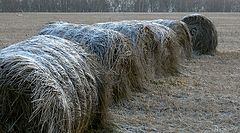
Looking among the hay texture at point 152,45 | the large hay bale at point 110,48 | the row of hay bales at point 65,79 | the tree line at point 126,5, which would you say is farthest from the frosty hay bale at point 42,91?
the tree line at point 126,5

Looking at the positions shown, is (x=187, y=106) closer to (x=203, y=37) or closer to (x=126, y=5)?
(x=203, y=37)

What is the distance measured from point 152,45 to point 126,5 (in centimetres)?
3933

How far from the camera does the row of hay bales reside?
5102mm

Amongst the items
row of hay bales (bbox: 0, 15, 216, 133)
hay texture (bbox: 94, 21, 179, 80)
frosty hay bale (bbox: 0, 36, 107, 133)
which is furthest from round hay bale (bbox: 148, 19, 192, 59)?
frosty hay bale (bbox: 0, 36, 107, 133)

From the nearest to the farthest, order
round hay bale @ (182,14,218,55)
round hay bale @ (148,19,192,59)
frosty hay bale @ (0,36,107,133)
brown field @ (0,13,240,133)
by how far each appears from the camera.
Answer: frosty hay bale @ (0,36,107,133), brown field @ (0,13,240,133), round hay bale @ (148,19,192,59), round hay bale @ (182,14,218,55)

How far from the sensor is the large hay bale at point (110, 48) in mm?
7961

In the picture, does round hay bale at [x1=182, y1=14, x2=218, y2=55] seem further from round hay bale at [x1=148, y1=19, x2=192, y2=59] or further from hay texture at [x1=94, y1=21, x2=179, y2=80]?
hay texture at [x1=94, y1=21, x2=179, y2=80]

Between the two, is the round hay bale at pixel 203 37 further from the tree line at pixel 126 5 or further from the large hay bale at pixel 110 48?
the tree line at pixel 126 5

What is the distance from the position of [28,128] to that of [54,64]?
0.84 m

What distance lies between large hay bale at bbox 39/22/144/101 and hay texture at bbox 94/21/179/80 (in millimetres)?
620

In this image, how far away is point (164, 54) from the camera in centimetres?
1118

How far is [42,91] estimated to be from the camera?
505 centimetres

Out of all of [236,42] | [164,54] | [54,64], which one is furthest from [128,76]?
[236,42]

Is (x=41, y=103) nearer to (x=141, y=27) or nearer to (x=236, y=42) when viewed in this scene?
(x=141, y=27)
